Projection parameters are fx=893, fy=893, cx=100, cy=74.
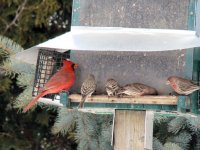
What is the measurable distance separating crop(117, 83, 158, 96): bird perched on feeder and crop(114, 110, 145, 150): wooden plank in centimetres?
15

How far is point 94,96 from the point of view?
5.04 m

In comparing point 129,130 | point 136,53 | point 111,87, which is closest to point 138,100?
point 111,87

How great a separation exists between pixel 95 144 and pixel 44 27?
5.03ft

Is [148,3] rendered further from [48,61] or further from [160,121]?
[160,121]

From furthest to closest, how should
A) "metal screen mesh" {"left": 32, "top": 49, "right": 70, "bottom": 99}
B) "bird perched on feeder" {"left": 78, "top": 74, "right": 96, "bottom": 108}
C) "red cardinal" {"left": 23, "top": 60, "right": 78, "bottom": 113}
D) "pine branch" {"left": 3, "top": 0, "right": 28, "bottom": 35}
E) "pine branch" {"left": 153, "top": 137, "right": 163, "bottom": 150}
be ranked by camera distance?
"pine branch" {"left": 3, "top": 0, "right": 28, "bottom": 35} < "pine branch" {"left": 153, "top": 137, "right": 163, "bottom": 150} < "metal screen mesh" {"left": 32, "top": 49, "right": 70, "bottom": 99} < "red cardinal" {"left": 23, "top": 60, "right": 78, "bottom": 113} < "bird perched on feeder" {"left": 78, "top": 74, "right": 96, "bottom": 108}

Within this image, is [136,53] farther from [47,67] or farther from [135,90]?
→ [47,67]

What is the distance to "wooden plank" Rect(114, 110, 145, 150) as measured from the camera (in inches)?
199

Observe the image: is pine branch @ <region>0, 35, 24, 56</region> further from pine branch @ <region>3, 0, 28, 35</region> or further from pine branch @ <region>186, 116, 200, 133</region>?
pine branch @ <region>186, 116, 200, 133</region>

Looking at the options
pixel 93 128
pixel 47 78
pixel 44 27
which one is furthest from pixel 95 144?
pixel 44 27

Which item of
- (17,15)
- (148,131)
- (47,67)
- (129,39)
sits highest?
(17,15)

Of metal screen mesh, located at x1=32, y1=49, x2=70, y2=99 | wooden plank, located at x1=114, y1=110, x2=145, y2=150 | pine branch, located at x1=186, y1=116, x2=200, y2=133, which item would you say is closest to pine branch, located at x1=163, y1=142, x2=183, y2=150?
pine branch, located at x1=186, y1=116, x2=200, y2=133

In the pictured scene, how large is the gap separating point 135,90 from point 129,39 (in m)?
0.28

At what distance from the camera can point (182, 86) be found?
4.84m

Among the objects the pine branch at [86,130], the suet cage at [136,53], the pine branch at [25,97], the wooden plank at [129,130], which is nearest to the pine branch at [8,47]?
the pine branch at [25,97]
